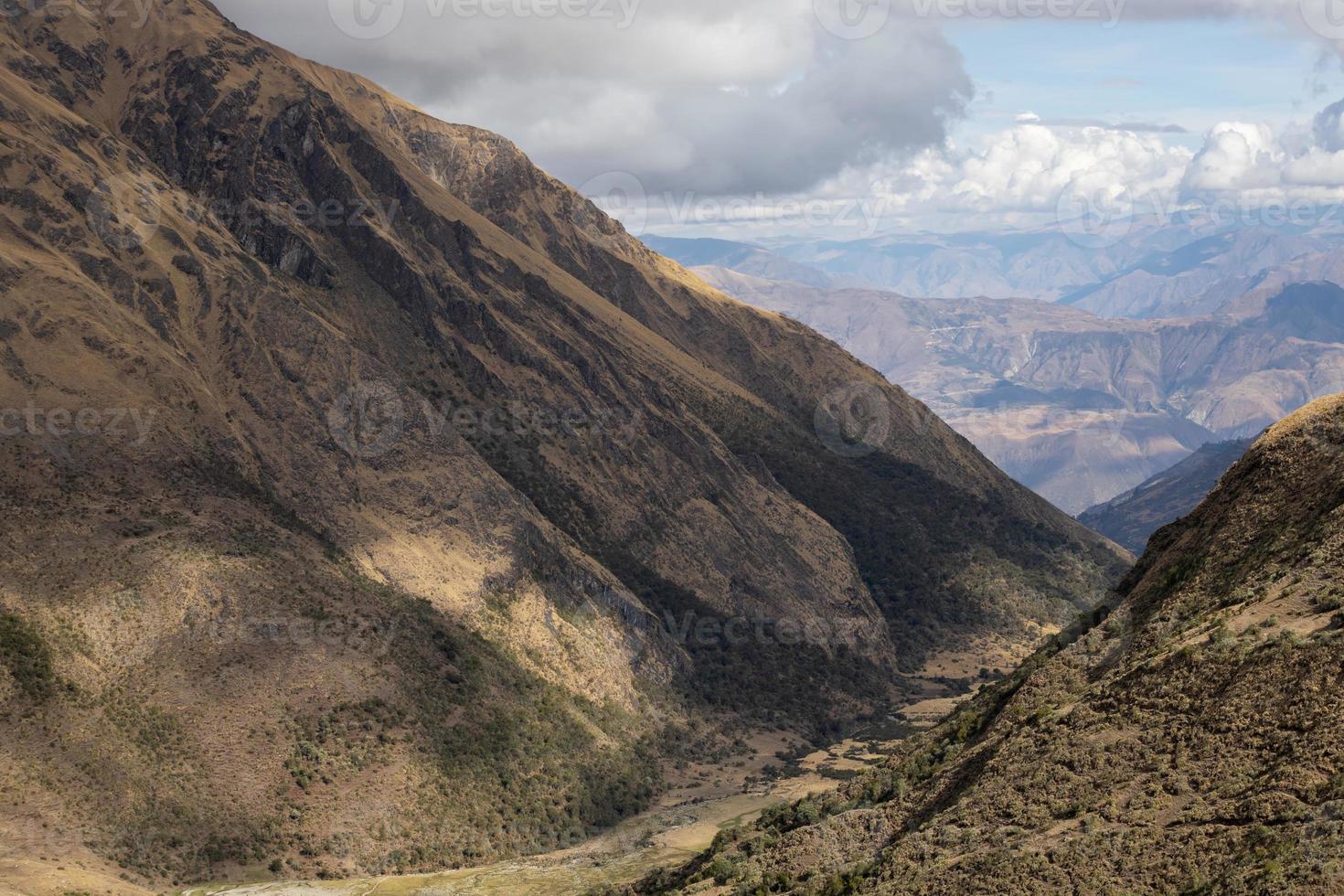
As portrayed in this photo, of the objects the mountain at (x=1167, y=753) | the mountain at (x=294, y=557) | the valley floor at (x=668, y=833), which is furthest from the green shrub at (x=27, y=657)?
the mountain at (x=1167, y=753)

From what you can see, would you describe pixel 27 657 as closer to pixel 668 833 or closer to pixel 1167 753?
pixel 668 833

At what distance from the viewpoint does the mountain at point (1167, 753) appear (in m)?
54.3

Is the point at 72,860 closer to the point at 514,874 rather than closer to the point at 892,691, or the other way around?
the point at 514,874

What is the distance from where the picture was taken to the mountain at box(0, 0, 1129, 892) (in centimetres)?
11262

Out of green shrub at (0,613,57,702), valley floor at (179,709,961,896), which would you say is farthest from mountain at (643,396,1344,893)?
green shrub at (0,613,57,702)

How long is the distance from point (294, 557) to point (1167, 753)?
9746 centimetres

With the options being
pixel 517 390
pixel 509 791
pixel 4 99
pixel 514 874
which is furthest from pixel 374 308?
pixel 514 874

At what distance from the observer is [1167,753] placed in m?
62.2

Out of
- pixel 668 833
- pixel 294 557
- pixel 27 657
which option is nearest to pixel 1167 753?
pixel 668 833

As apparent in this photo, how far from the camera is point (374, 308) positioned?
7500 inches

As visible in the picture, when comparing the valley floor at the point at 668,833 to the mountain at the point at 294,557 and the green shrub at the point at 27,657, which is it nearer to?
the mountain at the point at 294,557

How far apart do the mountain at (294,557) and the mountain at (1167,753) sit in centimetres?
4445

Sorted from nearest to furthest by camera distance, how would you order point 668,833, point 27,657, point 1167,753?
point 1167,753
point 27,657
point 668,833

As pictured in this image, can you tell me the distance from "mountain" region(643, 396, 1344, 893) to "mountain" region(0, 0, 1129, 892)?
4445 cm
